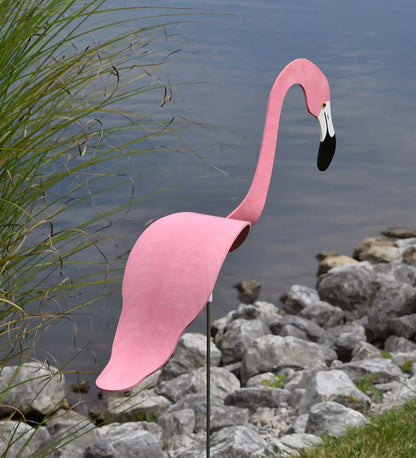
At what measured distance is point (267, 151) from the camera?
234 cm

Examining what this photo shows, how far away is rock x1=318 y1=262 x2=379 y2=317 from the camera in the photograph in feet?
18.5

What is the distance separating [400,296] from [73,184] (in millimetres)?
3000

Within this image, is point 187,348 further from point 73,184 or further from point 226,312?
point 73,184

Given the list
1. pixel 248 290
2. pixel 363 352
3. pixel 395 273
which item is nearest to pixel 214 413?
pixel 363 352

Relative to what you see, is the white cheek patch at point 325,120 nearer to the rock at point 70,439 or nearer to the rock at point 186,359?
the rock at point 70,439

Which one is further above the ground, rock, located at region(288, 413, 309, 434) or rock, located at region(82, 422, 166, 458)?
rock, located at region(82, 422, 166, 458)

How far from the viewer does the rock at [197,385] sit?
13.7ft

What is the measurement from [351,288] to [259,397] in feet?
6.40

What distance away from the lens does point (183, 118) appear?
7.91ft

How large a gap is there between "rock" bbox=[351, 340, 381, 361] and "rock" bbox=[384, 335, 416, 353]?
0.22 metres

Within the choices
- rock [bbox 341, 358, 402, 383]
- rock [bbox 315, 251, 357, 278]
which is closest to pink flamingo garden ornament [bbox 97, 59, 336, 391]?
rock [bbox 341, 358, 402, 383]

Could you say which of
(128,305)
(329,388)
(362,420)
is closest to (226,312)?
(329,388)

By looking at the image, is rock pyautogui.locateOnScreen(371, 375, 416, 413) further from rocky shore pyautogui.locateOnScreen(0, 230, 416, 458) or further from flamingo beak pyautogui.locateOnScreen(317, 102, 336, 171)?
flamingo beak pyautogui.locateOnScreen(317, 102, 336, 171)

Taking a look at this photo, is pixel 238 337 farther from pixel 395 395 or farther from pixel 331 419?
pixel 331 419
